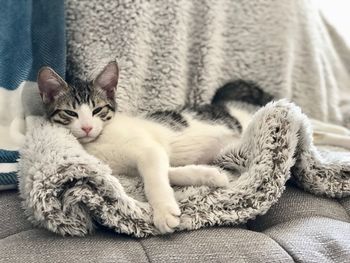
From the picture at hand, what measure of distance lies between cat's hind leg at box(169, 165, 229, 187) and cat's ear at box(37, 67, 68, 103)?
361 millimetres

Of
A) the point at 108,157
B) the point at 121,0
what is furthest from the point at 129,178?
the point at 121,0

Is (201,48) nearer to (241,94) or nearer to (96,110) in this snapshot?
(241,94)

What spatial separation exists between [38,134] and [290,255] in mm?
628

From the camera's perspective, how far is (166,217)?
41.6 inches

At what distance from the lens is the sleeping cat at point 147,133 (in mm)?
1204

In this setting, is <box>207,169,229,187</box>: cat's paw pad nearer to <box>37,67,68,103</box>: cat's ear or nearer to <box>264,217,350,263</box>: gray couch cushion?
<box>264,217,350,263</box>: gray couch cushion

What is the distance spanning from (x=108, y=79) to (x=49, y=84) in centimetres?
15

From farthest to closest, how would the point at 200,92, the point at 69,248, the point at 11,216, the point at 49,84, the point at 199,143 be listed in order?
1. the point at 200,92
2. the point at 199,143
3. the point at 49,84
4. the point at 11,216
5. the point at 69,248

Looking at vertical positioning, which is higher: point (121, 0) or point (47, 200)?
point (121, 0)

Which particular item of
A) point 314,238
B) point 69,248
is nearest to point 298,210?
point 314,238

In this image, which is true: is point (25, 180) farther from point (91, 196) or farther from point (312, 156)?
point (312, 156)

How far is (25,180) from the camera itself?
1.13m

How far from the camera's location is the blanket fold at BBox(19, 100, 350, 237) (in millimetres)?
1053

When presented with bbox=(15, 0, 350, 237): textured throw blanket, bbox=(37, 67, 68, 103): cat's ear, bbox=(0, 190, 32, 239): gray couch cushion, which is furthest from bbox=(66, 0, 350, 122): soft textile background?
bbox=(0, 190, 32, 239): gray couch cushion
